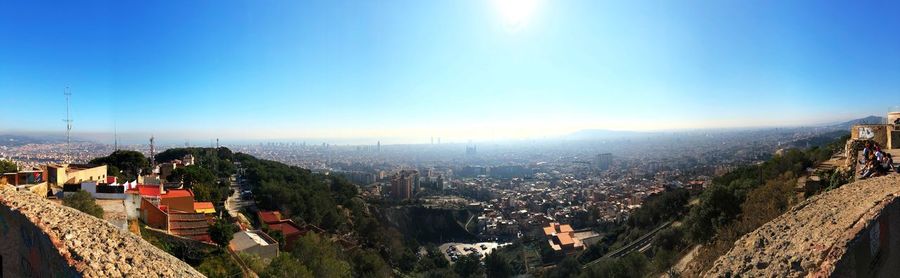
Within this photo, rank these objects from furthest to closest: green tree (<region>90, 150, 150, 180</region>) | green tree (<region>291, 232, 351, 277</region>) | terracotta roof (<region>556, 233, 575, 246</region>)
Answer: terracotta roof (<region>556, 233, 575, 246</region>) < green tree (<region>90, 150, 150, 180</region>) < green tree (<region>291, 232, 351, 277</region>)

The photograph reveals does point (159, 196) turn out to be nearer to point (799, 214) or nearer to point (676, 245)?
point (799, 214)

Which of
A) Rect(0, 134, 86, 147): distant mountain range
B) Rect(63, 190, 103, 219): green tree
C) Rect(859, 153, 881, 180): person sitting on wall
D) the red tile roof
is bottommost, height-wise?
the red tile roof

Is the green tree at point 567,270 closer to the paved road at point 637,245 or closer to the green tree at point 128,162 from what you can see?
the paved road at point 637,245

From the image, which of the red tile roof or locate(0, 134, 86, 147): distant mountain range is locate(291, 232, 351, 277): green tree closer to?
the red tile roof

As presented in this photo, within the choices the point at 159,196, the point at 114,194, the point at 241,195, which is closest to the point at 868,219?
the point at 114,194

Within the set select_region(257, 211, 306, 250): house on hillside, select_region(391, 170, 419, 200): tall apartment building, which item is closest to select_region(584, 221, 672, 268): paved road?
select_region(257, 211, 306, 250): house on hillside
